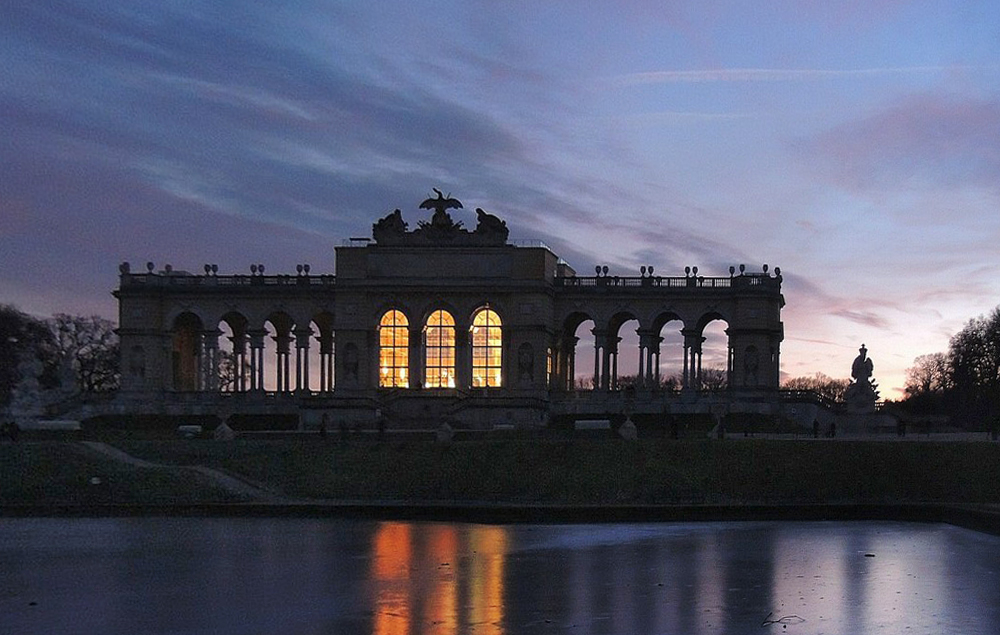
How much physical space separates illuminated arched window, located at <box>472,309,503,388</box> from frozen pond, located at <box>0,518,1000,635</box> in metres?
57.6

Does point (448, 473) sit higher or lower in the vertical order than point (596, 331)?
lower

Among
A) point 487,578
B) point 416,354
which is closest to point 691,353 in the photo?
point 416,354

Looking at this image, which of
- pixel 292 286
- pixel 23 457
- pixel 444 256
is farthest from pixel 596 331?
pixel 23 457

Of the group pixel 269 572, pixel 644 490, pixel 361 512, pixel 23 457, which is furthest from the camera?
pixel 23 457

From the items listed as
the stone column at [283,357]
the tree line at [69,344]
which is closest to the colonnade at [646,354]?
A: the stone column at [283,357]

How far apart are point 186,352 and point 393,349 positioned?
717 inches

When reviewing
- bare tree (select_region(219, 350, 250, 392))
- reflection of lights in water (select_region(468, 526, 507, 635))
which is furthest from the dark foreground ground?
bare tree (select_region(219, 350, 250, 392))

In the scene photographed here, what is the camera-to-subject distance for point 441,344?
10731cm

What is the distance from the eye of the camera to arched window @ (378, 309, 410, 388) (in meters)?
107

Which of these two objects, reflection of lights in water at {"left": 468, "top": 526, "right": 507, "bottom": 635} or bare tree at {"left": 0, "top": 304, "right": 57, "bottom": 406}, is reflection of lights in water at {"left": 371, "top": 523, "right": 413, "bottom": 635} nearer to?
reflection of lights in water at {"left": 468, "top": 526, "right": 507, "bottom": 635}

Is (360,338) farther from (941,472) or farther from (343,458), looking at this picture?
(941,472)

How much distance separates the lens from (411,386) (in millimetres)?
106500

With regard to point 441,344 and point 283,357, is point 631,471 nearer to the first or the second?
point 441,344

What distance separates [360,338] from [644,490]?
49.7m
